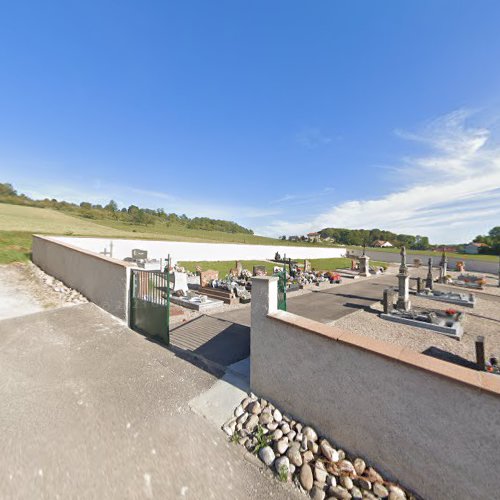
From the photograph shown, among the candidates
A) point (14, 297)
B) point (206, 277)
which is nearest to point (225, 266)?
point (206, 277)

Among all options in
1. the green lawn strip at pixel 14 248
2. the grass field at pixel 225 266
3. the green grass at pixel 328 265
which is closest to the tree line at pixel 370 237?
the green grass at pixel 328 265

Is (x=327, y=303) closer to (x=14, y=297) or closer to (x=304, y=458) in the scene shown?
(x=304, y=458)

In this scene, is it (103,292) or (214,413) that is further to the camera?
(103,292)

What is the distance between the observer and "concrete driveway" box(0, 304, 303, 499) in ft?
9.97

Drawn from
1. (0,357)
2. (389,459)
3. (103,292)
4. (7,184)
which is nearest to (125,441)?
(389,459)

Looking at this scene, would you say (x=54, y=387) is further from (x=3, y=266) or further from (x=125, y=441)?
(x=3, y=266)

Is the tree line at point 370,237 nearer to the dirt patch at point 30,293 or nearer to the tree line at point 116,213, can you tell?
the tree line at point 116,213

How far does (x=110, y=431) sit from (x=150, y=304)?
12.1 feet

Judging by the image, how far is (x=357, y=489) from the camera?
10.4 feet

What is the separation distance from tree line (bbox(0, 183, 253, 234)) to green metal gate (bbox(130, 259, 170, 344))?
62.9 m

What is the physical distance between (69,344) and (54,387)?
189cm

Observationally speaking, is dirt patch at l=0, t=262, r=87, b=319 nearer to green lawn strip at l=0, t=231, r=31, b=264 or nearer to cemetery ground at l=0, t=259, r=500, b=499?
cemetery ground at l=0, t=259, r=500, b=499

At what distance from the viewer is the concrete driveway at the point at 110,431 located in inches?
120

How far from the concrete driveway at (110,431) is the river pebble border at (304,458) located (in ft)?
0.63
